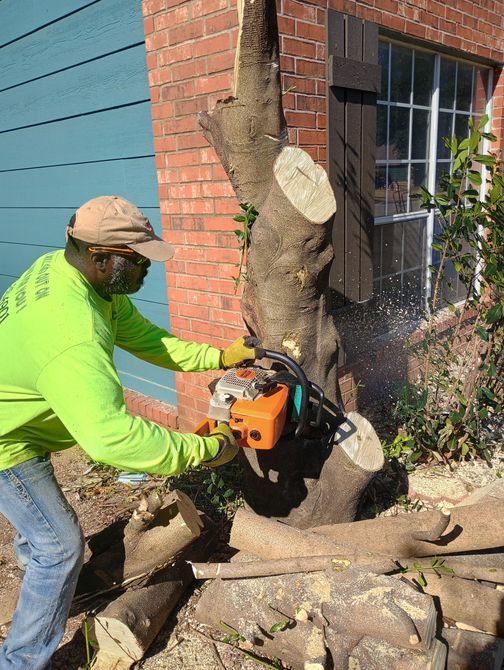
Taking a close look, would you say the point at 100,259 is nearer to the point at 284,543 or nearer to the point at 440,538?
the point at 284,543

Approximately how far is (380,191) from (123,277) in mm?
3258

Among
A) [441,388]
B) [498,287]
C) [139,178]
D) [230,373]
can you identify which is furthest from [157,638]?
[139,178]

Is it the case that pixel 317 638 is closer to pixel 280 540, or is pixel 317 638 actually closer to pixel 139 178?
pixel 280 540

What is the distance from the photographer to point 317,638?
2.07 m

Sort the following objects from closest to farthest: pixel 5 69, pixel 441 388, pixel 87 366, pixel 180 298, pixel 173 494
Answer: pixel 87 366 → pixel 173 494 → pixel 441 388 → pixel 180 298 → pixel 5 69

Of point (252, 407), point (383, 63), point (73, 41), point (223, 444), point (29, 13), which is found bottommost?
point (223, 444)

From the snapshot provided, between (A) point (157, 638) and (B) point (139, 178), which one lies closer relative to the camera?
(A) point (157, 638)

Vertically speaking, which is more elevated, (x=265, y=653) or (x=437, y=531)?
(x=437, y=531)

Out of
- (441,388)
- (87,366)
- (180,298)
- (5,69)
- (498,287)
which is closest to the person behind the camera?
(87,366)

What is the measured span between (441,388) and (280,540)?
1646 mm

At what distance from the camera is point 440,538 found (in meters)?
2.40

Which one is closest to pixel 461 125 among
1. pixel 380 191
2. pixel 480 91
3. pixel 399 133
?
pixel 480 91

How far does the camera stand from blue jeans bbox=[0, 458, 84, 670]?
2082 millimetres

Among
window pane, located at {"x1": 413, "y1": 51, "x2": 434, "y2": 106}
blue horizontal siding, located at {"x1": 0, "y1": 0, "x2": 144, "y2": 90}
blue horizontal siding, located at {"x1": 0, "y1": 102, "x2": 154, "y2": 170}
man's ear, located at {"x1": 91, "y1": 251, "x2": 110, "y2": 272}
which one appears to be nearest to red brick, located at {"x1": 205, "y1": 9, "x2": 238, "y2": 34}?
blue horizontal siding, located at {"x1": 0, "y1": 0, "x2": 144, "y2": 90}
